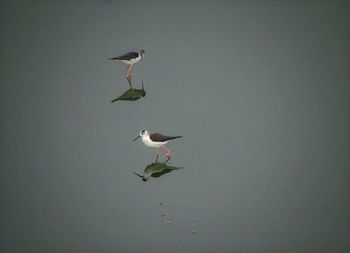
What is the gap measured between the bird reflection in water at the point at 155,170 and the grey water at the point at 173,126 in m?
0.02

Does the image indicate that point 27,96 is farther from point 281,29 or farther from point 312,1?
point 312,1

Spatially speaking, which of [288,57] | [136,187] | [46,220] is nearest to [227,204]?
[136,187]

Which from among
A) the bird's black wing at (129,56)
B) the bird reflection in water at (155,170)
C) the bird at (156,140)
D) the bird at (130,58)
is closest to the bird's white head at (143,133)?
the bird at (156,140)

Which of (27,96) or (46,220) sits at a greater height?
(27,96)

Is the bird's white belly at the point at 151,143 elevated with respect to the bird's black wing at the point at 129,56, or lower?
lower

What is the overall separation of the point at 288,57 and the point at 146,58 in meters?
0.87

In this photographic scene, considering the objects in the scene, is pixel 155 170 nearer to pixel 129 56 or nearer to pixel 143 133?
pixel 143 133

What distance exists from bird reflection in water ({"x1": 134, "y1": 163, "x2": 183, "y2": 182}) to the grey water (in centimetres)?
2

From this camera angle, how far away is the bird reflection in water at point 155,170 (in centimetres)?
194

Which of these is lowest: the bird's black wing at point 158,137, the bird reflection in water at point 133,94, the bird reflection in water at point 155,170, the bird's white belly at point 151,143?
the bird reflection in water at point 155,170

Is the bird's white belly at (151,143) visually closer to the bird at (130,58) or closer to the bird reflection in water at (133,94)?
the bird reflection in water at (133,94)

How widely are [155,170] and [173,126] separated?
0.29 metres

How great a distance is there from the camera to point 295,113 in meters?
1.96

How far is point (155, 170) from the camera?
1.95 m
